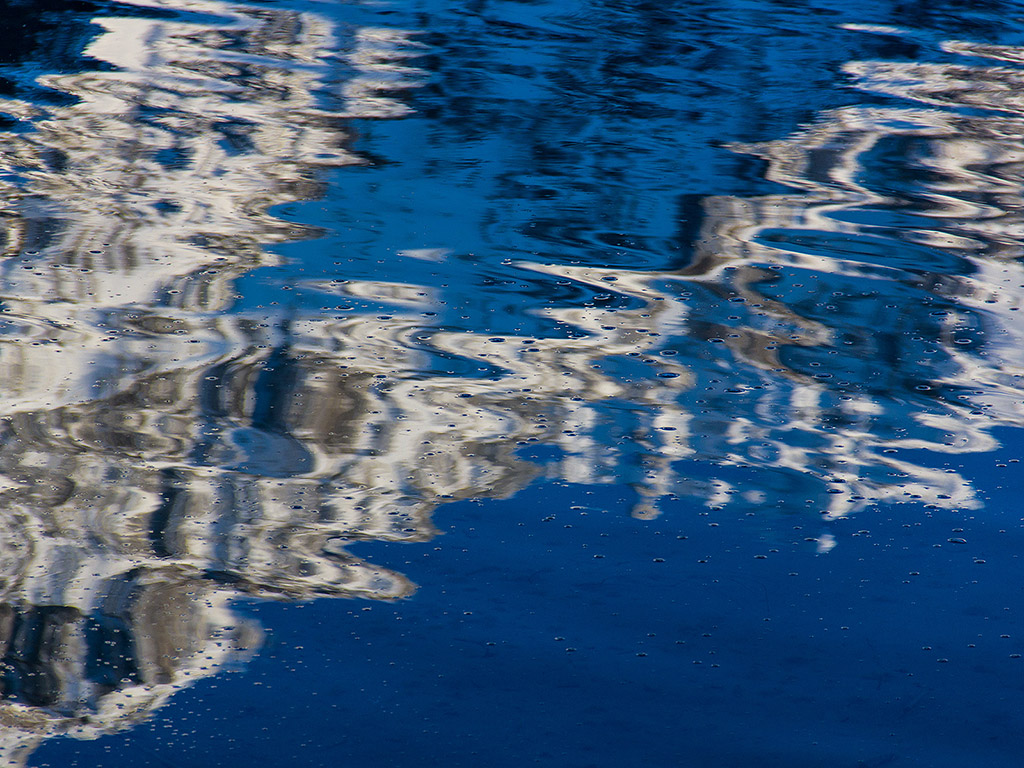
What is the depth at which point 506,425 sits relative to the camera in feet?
5.50

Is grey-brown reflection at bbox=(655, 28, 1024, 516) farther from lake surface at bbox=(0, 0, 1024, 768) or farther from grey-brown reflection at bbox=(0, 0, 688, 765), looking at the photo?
grey-brown reflection at bbox=(0, 0, 688, 765)

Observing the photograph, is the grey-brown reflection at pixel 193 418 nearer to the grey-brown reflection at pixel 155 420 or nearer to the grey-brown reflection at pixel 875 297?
the grey-brown reflection at pixel 155 420

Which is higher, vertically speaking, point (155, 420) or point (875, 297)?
point (875, 297)

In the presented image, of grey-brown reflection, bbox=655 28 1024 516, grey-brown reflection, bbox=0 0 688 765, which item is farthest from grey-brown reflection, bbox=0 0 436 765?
grey-brown reflection, bbox=655 28 1024 516

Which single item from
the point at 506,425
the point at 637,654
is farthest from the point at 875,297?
the point at 637,654

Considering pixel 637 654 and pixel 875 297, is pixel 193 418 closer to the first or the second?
pixel 637 654

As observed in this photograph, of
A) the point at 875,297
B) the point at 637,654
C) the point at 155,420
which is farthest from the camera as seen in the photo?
the point at 875,297

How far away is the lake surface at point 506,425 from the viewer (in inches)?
46.2

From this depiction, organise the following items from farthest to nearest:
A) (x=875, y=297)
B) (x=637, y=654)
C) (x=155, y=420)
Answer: (x=875, y=297) → (x=155, y=420) → (x=637, y=654)

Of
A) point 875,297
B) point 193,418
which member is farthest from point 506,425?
point 875,297

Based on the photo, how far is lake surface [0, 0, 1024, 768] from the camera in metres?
1.17

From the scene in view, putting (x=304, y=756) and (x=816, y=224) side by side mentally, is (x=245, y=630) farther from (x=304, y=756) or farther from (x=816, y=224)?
(x=816, y=224)

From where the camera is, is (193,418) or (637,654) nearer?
(637,654)

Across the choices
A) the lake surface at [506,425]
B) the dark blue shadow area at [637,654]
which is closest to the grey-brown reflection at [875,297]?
the lake surface at [506,425]
